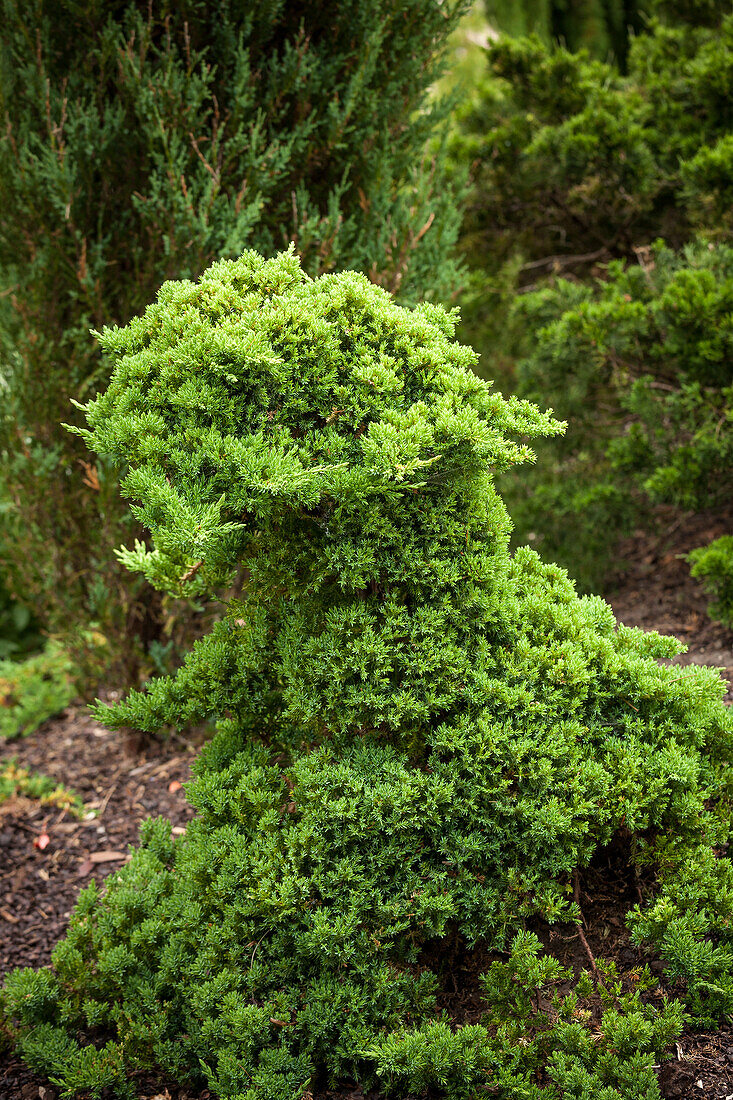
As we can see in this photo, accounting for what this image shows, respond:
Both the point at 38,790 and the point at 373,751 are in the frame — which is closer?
the point at 373,751

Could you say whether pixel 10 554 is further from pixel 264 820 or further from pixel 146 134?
pixel 264 820

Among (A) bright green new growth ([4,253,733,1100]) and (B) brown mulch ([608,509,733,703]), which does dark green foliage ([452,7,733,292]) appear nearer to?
(B) brown mulch ([608,509,733,703])

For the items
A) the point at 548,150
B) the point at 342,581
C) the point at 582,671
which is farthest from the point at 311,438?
the point at 548,150

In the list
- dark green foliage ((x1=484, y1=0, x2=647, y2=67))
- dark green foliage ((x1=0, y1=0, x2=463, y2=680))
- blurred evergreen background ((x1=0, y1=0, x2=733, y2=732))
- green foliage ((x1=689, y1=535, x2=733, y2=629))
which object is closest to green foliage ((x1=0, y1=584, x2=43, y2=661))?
blurred evergreen background ((x1=0, y1=0, x2=733, y2=732))

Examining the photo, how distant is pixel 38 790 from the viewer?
14.1 feet

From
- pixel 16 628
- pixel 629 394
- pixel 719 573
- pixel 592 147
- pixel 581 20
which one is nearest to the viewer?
pixel 719 573

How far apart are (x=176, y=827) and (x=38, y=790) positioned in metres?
1.06

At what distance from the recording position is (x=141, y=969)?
97.8 inches

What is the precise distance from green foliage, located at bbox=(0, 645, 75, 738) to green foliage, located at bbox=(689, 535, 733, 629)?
3725 mm

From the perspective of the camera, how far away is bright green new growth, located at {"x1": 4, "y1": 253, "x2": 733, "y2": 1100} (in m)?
2.08

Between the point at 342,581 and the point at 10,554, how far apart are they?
303cm

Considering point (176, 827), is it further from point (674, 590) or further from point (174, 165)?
point (674, 590)

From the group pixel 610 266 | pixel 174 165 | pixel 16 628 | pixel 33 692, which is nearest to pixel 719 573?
pixel 610 266

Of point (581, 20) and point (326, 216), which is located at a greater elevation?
Answer: point (581, 20)
